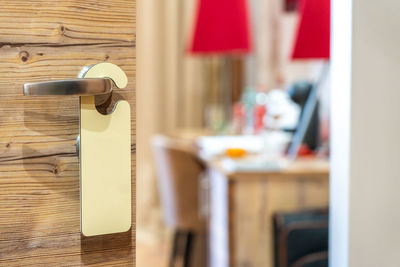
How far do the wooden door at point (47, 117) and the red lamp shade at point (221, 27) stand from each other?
2.24 metres

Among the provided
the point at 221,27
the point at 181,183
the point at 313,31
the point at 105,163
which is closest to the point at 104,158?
the point at 105,163

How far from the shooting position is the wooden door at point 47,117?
2.09 ft

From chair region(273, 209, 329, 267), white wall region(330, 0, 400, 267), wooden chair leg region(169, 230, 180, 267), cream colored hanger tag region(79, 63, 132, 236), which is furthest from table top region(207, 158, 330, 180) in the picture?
cream colored hanger tag region(79, 63, 132, 236)

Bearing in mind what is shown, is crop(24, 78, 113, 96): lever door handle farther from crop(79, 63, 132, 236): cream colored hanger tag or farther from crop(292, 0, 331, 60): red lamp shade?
crop(292, 0, 331, 60): red lamp shade

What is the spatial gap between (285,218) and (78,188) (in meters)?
1.28

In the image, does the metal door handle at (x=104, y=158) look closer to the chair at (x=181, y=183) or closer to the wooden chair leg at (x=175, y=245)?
the chair at (x=181, y=183)

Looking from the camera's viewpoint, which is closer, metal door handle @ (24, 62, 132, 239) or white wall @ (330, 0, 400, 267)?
metal door handle @ (24, 62, 132, 239)

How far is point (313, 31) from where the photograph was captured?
6.95 feet

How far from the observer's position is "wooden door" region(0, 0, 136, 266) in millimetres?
637

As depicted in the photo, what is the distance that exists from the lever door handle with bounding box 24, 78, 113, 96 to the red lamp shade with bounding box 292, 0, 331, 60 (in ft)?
5.23

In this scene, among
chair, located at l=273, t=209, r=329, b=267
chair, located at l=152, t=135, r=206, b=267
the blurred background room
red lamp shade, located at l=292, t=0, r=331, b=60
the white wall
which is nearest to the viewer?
the white wall

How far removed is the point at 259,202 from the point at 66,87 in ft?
4.58

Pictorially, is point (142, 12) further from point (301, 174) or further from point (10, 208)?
point (10, 208)

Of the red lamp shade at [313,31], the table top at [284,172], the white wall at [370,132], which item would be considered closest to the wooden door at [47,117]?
the white wall at [370,132]
